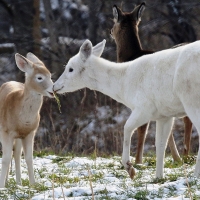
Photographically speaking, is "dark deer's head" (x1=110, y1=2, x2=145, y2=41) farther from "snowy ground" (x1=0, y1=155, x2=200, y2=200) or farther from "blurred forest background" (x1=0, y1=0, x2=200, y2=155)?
"blurred forest background" (x1=0, y1=0, x2=200, y2=155)

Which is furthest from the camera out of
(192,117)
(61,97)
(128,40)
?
(61,97)

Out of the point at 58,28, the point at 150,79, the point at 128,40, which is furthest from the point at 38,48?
the point at 150,79

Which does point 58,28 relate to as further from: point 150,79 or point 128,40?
point 150,79

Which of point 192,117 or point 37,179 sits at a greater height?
point 192,117

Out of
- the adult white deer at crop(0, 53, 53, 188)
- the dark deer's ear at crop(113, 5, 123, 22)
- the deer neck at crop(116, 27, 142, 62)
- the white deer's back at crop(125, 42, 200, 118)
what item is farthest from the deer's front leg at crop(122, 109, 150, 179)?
the dark deer's ear at crop(113, 5, 123, 22)

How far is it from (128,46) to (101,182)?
12.4 ft

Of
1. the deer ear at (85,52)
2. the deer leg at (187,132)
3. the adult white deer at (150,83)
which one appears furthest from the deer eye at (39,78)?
the deer leg at (187,132)

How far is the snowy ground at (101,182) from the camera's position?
714 centimetres

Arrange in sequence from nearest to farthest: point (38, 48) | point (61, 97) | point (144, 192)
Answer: point (144, 192), point (61, 97), point (38, 48)

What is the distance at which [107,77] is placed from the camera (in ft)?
29.3

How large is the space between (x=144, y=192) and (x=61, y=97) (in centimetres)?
1349

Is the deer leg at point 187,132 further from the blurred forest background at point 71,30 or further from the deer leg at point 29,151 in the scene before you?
the blurred forest background at point 71,30

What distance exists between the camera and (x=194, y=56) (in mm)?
7805

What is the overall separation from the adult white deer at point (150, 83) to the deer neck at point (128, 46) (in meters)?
2.37
